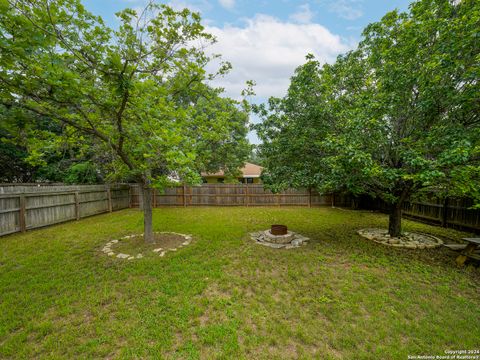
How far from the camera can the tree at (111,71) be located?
2.59 m

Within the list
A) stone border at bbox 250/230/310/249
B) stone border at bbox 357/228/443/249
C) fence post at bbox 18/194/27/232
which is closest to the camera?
stone border at bbox 357/228/443/249

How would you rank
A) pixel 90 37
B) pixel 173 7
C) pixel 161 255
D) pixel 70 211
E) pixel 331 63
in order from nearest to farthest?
pixel 90 37 → pixel 173 7 → pixel 161 255 → pixel 331 63 → pixel 70 211

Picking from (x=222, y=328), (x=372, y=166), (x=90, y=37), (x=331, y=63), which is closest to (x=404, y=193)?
(x=372, y=166)

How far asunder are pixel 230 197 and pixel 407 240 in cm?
916

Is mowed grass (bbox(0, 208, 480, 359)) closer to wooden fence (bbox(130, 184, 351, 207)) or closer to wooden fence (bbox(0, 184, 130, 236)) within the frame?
wooden fence (bbox(0, 184, 130, 236))

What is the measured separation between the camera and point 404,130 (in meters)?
4.92

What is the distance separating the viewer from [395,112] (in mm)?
4570

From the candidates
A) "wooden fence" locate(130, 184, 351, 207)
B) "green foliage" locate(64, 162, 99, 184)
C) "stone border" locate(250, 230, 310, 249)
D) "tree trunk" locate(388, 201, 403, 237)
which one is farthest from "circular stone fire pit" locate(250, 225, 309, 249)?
"green foliage" locate(64, 162, 99, 184)

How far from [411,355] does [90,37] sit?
5839mm

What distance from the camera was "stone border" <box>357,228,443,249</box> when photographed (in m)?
5.23

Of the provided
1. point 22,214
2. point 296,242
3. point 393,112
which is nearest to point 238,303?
point 296,242

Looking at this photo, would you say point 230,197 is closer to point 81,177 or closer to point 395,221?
point 81,177

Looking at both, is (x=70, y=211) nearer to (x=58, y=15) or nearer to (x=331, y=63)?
(x=58, y=15)

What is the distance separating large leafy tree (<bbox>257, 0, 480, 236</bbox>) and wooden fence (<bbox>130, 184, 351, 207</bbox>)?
263 inches
